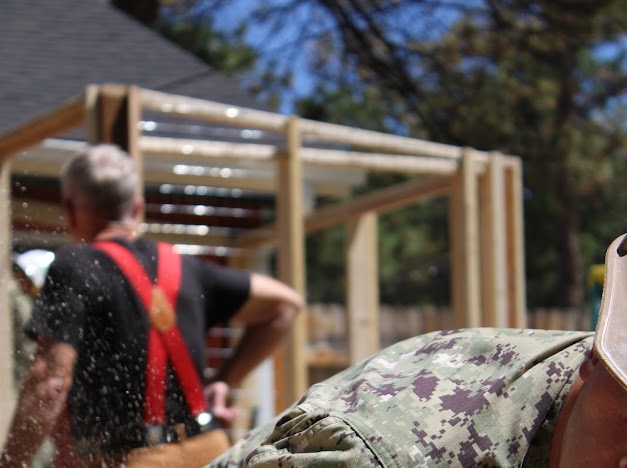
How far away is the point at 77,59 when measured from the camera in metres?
5.93

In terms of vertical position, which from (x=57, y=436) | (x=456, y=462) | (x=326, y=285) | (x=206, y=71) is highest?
(x=206, y=71)

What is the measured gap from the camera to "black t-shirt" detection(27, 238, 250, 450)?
78.0 inches

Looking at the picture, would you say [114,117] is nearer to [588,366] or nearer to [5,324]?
[5,324]

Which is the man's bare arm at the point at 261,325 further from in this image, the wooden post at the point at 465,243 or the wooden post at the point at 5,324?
the wooden post at the point at 465,243

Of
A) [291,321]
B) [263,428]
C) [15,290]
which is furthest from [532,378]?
[15,290]

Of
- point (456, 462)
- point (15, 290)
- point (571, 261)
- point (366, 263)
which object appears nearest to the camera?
point (456, 462)

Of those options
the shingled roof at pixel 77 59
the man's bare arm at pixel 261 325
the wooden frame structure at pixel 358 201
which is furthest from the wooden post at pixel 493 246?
the shingled roof at pixel 77 59

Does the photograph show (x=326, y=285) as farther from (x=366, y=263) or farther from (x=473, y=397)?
(x=473, y=397)

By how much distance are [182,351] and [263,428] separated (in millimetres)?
775

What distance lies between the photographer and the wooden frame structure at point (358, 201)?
9.67ft

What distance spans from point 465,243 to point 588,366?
297 centimetres

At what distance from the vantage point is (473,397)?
4.19ft

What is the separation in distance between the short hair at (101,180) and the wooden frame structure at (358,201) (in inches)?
13.7

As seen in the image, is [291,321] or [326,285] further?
[326,285]
